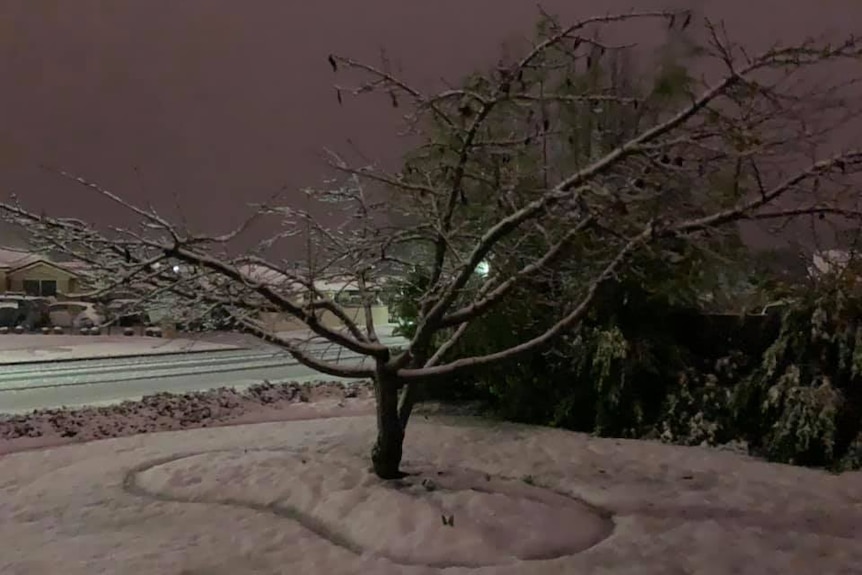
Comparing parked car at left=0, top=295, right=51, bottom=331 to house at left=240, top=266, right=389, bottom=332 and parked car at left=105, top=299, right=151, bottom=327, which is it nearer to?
house at left=240, top=266, right=389, bottom=332

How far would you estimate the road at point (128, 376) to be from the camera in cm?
895

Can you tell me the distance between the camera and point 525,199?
4.74 meters

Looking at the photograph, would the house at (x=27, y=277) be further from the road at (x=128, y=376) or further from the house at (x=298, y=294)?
the house at (x=298, y=294)

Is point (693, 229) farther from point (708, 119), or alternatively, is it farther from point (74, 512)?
point (74, 512)

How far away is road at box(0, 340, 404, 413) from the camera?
8.95 meters

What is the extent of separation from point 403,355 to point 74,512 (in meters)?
1.94

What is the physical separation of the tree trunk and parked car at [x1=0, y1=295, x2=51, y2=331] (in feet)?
38.5

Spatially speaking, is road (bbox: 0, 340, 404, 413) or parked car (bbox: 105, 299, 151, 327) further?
road (bbox: 0, 340, 404, 413)

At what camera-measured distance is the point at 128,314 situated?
473cm

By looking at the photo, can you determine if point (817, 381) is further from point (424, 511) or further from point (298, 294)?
point (298, 294)

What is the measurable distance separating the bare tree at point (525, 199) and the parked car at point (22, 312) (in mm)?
11269

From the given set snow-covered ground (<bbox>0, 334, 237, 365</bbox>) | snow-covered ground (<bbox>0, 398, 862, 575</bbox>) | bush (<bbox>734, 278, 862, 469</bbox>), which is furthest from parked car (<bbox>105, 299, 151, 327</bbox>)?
snow-covered ground (<bbox>0, 334, 237, 365</bbox>)

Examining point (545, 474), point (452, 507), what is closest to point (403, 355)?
point (452, 507)

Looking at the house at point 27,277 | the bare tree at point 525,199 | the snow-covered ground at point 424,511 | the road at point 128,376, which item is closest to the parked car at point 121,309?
the bare tree at point 525,199
